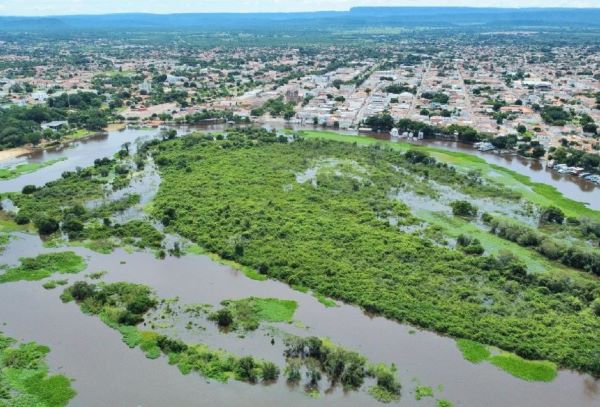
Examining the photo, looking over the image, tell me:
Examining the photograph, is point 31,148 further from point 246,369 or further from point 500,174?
point 500,174

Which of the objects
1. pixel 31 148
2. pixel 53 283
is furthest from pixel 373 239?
pixel 31 148

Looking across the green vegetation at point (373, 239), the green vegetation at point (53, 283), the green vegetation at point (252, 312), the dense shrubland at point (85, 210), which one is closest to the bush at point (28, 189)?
the dense shrubland at point (85, 210)

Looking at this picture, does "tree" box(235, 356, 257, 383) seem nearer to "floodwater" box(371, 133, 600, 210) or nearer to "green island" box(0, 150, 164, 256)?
"green island" box(0, 150, 164, 256)

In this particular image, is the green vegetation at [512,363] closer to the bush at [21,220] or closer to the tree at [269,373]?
the tree at [269,373]

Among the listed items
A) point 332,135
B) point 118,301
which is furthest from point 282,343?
point 332,135

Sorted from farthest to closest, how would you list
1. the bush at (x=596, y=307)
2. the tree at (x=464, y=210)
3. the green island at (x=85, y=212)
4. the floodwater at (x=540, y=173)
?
1. the floodwater at (x=540, y=173)
2. the tree at (x=464, y=210)
3. the green island at (x=85, y=212)
4. the bush at (x=596, y=307)

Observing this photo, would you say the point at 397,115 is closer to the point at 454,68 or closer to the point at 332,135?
the point at 332,135

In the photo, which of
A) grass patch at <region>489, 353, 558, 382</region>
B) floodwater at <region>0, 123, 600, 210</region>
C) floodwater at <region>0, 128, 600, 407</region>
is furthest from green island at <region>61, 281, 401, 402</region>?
floodwater at <region>0, 123, 600, 210</region>
